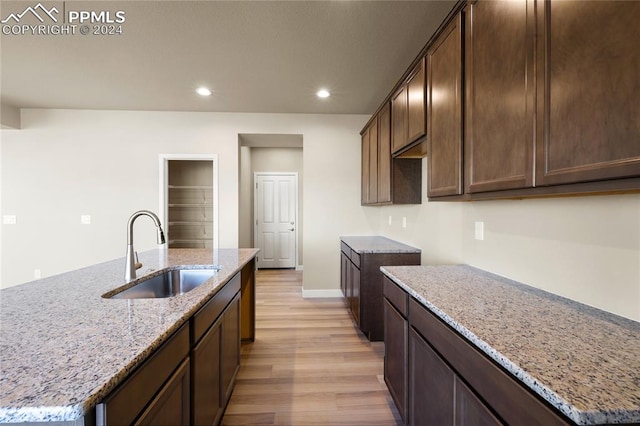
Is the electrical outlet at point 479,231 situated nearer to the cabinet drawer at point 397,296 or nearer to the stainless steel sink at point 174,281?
the cabinet drawer at point 397,296

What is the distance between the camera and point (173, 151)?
414cm

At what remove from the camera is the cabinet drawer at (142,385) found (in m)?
0.67

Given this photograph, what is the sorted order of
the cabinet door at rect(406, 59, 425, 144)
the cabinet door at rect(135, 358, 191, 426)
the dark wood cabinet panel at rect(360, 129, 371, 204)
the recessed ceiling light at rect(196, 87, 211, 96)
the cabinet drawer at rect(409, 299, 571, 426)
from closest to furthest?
the cabinet drawer at rect(409, 299, 571, 426) → the cabinet door at rect(135, 358, 191, 426) → the cabinet door at rect(406, 59, 425, 144) → the recessed ceiling light at rect(196, 87, 211, 96) → the dark wood cabinet panel at rect(360, 129, 371, 204)

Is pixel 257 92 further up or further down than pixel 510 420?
further up

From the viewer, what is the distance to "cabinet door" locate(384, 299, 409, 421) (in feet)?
5.19

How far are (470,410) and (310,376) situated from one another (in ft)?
5.13

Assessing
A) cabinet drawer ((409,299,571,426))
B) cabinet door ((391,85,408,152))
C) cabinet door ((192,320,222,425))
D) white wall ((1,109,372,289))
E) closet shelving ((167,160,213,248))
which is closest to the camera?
cabinet drawer ((409,299,571,426))

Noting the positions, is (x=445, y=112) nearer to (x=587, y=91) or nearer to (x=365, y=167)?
(x=587, y=91)

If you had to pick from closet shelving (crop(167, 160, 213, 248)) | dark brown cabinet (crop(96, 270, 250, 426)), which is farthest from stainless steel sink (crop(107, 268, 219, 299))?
closet shelving (crop(167, 160, 213, 248))

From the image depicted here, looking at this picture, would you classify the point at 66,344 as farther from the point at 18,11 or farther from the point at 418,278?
the point at 18,11

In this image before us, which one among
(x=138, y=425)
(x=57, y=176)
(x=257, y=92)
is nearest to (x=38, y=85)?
(x=57, y=176)

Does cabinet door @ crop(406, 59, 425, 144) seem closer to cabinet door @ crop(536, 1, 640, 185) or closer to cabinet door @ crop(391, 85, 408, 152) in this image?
cabinet door @ crop(391, 85, 408, 152)

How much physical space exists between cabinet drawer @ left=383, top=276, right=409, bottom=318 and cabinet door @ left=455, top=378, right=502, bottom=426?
1.76 feet

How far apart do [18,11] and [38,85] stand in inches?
62.9
